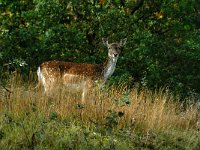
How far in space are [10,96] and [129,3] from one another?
7.42 metres

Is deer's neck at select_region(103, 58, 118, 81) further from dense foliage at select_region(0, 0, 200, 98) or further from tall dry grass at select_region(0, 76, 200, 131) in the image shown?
tall dry grass at select_region(0, 76, 200, 131)

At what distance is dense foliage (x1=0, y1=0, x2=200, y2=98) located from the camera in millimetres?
14984

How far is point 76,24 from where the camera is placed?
53.4ft

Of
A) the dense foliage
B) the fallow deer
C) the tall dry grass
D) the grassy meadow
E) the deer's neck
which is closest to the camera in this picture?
the grassy meadow

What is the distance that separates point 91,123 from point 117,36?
6838 millimetres

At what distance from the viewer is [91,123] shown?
9.40 metres

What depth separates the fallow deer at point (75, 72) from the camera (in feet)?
44.9

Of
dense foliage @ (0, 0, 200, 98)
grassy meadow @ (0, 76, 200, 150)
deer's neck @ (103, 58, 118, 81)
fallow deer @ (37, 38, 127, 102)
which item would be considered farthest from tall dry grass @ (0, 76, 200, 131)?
dense foliage @ (0, 0, 200, 98)

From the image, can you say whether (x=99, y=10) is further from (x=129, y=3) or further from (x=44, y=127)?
(x=44, y=127)

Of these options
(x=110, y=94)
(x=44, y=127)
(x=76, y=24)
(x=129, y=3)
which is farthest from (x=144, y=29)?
(x=44, y=127)

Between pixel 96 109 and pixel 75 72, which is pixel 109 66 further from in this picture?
pixel 96 109

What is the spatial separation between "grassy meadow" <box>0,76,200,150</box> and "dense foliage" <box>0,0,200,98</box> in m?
3.97

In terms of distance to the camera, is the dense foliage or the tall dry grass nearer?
the tall dry grass

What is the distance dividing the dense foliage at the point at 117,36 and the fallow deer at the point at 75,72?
0.57 metres
